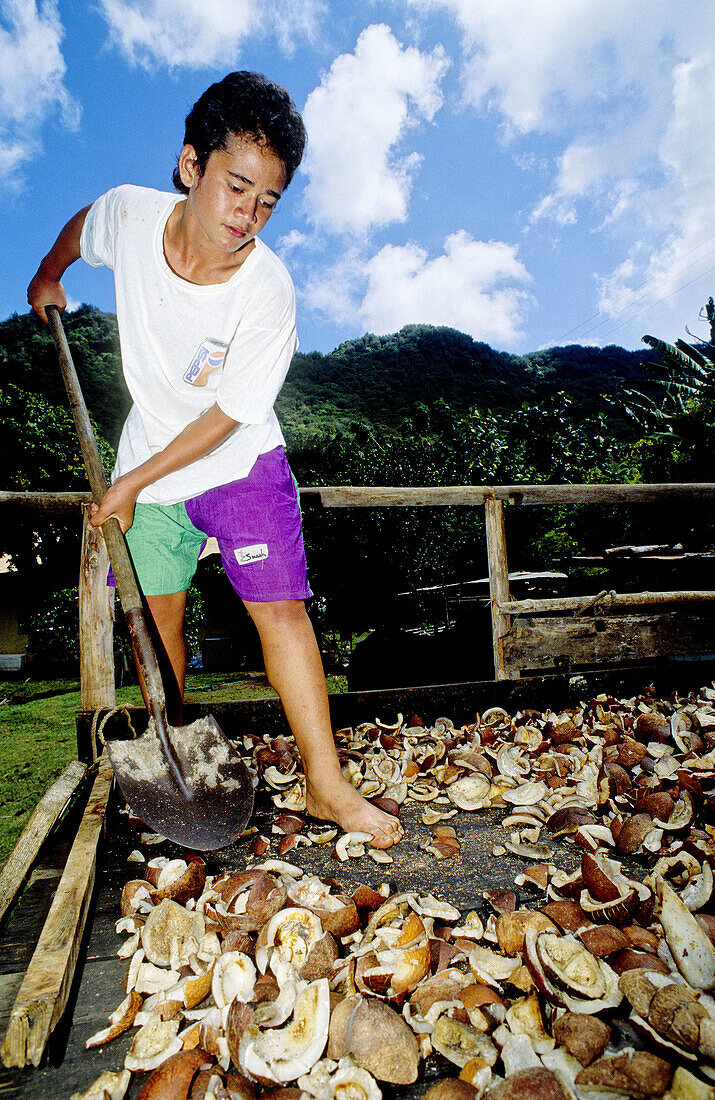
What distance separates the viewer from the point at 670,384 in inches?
619

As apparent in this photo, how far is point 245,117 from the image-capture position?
1337 millimetres

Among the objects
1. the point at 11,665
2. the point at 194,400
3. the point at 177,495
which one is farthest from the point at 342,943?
the point at 11,665

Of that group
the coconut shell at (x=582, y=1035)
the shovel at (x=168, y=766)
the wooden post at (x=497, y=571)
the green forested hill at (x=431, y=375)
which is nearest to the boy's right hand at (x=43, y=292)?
the shovel at (x=168, y=766)

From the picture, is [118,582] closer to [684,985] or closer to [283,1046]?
[283,1046]

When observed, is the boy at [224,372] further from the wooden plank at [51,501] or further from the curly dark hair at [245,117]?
the wooden plank at [51,501]

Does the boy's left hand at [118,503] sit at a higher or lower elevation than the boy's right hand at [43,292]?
lower

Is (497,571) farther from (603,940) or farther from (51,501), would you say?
(51,501)

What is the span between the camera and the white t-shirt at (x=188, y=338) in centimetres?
147

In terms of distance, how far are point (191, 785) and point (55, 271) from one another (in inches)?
67.0

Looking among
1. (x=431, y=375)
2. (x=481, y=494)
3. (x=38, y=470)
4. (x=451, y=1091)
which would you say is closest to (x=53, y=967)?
(x=451, y=1091)

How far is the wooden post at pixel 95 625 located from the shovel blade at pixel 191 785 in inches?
26.5

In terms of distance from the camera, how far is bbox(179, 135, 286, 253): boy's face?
4.41 feet

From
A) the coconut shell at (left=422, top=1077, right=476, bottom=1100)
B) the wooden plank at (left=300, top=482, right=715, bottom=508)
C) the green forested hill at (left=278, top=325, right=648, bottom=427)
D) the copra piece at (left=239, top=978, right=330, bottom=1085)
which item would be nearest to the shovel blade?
the copra piece at (left=239, top=978, right=330, bottom=1085)

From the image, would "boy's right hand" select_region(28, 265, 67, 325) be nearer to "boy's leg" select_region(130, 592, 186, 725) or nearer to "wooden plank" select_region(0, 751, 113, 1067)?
"boy's leg" select_region(130, 592, 186, 725)
